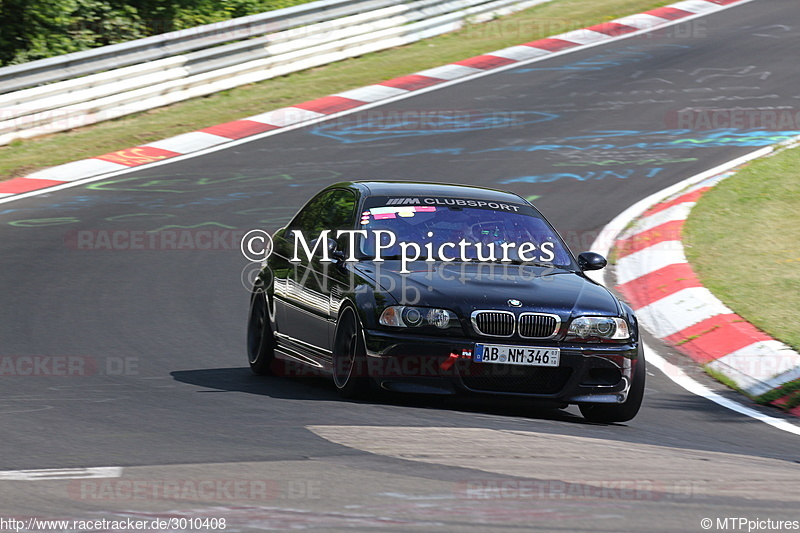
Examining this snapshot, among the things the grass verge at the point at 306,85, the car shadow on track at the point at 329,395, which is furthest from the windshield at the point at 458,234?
the grass verge at the point at 306,85

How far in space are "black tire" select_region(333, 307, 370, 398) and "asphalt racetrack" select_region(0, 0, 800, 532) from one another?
14cm

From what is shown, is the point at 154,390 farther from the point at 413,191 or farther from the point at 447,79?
the point at 447,79

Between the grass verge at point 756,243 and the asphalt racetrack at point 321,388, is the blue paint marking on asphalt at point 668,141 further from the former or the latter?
the grass verge at point 756,243

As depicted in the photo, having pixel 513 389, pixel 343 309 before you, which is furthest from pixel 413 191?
pixel 513 389

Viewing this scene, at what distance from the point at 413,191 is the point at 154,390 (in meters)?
2.27

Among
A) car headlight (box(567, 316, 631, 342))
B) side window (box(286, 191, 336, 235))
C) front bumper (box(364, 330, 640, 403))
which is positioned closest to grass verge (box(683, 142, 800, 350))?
car headlight (box(567, 316, 631, 342))

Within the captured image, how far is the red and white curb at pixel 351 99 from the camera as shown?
51.3ft

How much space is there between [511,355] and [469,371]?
258 millimetres

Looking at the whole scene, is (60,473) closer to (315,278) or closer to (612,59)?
(315,278)

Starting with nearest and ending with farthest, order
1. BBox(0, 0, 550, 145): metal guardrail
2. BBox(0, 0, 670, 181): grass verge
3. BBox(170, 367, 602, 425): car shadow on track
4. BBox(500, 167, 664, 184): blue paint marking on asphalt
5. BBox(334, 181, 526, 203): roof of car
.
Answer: BBox(170, 367, 602, 425): car shadow on track
BBox(334, 181, 526, 203): roof of car
BBox(500, 167, 664, 184): blue paint marking on asphalt
BBox(0, 0, 670, 181): grass verge
BBox(0, 0, 550, 145): metal guardrail

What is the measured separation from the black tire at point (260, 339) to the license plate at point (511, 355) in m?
2.08

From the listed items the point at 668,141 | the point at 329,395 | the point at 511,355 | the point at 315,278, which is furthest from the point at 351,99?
the point at 511,355

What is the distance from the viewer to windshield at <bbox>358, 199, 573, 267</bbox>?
323 inches

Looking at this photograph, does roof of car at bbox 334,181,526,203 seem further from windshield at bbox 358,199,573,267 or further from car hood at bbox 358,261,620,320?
car hood at bbox 358,261,620,320
